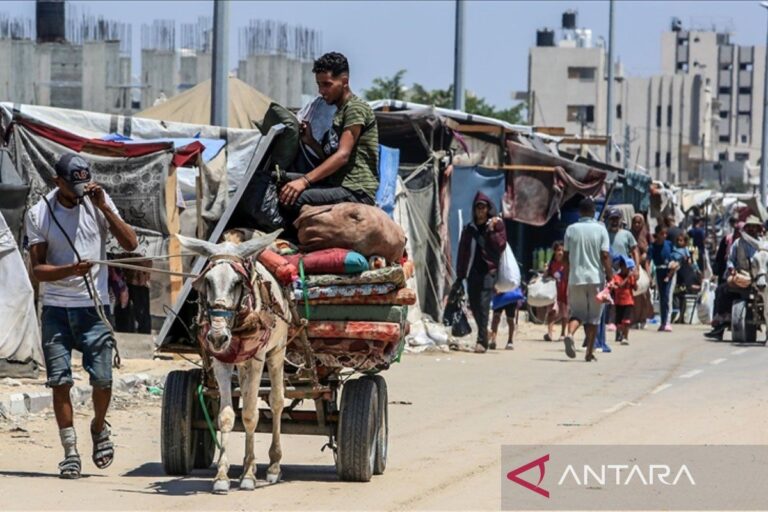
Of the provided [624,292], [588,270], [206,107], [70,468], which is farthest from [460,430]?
[206,107]

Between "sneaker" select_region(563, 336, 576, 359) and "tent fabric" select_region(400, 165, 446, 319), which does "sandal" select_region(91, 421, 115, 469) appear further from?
"tent fabric" select_region(400, 165, 446, 319)

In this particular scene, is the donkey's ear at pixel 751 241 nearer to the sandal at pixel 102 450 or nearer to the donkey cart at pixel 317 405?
the donkey cart at pixel 317 405

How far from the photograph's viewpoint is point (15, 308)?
1410 cm

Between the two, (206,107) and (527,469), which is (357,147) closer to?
(527,469)

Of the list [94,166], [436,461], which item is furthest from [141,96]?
[436,461]

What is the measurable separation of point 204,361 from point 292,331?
1.83 feet

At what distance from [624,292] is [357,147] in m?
12.5

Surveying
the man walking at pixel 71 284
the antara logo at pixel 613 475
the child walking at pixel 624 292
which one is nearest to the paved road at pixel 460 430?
the antara logo at pixel 613 475

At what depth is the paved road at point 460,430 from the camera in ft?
28.7

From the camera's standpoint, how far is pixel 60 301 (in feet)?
30.8

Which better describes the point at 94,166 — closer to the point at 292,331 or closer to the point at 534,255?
the point at 292,331

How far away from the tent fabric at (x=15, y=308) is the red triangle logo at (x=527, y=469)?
5.76 meters

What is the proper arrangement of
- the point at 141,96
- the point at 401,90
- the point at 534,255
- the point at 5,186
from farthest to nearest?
the point at 401,90, the point at 141,96, the point at 534,255, the point at 5,186

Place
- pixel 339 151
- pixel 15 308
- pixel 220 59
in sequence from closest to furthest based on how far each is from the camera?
1. pixel 339 151
2. pixel 15 308
3. pixel 220 59
